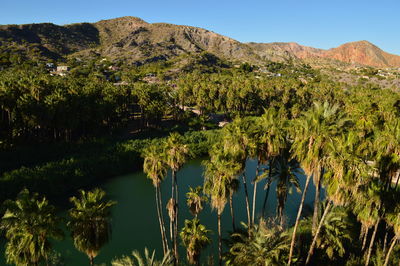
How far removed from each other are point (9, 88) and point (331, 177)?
6042 centimetres

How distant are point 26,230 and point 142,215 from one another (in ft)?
82.4

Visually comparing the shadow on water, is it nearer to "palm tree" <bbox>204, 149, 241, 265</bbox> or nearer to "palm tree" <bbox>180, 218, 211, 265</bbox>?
"palm tree" <bbox>180, 218, 211, 265</bbox>

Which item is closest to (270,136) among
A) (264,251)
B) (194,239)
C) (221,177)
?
(221,177)

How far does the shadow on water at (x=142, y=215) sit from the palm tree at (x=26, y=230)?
1287 cm

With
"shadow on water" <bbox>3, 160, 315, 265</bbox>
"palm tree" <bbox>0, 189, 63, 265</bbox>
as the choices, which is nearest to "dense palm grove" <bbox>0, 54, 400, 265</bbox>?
"palm tree" <bbox>0, 189, 63, 265</bbox>

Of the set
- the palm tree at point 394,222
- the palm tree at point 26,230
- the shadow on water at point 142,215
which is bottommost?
the shadow on water at point 142,215

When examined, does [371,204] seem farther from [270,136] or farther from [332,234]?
[270,136]

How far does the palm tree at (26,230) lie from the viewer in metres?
16.4

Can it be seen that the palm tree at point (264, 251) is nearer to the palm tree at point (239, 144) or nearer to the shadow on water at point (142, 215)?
the palm tree at point (239, 144)

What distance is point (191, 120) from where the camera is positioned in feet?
302

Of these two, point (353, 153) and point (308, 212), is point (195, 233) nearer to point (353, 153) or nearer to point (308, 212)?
point (353, 153)

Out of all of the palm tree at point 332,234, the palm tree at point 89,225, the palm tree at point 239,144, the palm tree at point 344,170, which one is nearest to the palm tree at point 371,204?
the palm tree at point 332,234

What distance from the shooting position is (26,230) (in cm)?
1655

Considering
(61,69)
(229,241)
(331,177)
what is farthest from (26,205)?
(61,69)
